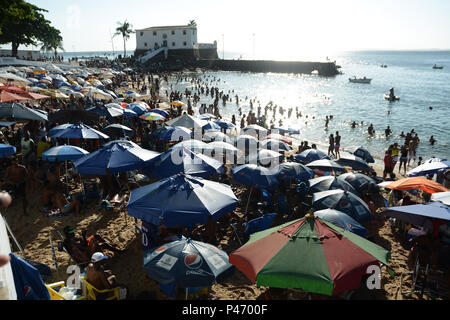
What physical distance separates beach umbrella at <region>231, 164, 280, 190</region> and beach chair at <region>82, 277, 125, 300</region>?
4605 mm

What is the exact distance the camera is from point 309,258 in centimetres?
395

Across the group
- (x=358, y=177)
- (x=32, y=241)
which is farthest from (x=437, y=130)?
(x=32, y=241)

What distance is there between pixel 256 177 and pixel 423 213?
4.14 meters

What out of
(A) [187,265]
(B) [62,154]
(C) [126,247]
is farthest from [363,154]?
(B) [62,154]

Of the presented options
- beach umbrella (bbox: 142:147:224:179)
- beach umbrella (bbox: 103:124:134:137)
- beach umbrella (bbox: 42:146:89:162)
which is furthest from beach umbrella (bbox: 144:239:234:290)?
beach umbrella (bbox: 103:124:134:137)

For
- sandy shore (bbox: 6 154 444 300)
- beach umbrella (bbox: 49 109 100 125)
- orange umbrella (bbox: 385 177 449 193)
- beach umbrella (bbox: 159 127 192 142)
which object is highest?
beach umbrella (bbox: 49 109 100 125)

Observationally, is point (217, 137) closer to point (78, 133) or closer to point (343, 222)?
point (78, 133)

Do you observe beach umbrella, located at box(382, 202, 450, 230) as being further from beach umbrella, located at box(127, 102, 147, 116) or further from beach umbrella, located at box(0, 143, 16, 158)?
beach umbrella, located at box(127, 102, 147, 116)

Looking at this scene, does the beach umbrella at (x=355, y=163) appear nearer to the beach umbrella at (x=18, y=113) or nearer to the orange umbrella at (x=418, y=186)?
the orange umbrella at (x=418, y=186)

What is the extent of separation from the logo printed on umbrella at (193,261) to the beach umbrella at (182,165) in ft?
11.2

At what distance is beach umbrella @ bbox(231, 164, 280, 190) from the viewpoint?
27.8ft

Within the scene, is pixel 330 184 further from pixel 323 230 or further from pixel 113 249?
pixel 113 249

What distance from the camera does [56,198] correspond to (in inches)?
338

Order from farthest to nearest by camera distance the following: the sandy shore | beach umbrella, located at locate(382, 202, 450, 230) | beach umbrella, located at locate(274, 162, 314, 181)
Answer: beach umbrella, located at locate(274, 162, 314, 181) → the sandy shore → beach umbrella, located at locate(382, 202, 450, 230)
